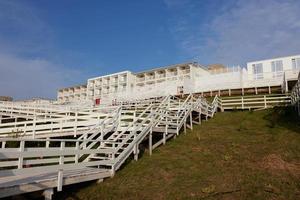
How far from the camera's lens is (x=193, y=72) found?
189ft

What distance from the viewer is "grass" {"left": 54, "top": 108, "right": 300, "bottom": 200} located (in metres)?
8.95

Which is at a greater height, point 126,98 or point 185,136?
point 126,98

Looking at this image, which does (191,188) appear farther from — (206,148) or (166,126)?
(166,126)

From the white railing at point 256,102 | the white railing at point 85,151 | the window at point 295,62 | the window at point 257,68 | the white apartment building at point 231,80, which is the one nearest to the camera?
the white railing at point 85,151

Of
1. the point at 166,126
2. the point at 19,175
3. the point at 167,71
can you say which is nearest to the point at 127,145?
the point at 166,126

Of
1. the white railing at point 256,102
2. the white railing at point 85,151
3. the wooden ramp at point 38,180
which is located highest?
the white railing at point 256,102

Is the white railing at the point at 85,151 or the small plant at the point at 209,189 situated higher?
the white railing at the point at 85,151

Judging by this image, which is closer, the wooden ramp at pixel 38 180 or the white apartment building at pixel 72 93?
the wooden ramp at pixel 38 180

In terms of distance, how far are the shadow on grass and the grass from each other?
238 mm

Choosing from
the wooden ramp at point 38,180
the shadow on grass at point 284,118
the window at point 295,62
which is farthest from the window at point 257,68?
the wooden ramp at point 38,180

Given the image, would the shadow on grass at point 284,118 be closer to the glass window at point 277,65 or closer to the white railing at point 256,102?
the white railing at point 256,102

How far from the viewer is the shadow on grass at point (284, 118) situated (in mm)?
17431

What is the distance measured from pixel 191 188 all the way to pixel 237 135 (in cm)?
796

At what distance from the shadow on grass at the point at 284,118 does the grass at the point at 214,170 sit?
238 millimetres
